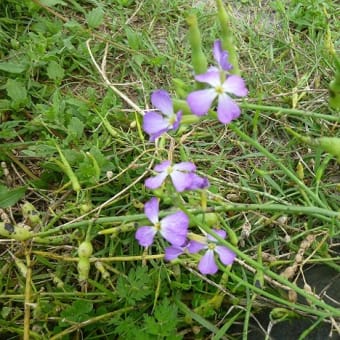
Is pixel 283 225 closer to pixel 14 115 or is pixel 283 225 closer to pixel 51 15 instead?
pixel 14 115

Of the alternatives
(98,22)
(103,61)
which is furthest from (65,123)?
(98,22)

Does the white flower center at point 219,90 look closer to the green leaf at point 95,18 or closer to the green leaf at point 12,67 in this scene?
the green leaf at point 12,67

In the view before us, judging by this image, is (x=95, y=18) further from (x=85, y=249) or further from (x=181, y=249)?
(x=181, y=249)

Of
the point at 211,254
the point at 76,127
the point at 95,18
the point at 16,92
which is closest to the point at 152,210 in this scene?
the point at 211,254

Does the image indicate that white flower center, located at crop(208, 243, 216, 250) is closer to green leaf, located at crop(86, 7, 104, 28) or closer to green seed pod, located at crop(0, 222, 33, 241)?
green seed pod, located at crop(0, 222, 33, 241)

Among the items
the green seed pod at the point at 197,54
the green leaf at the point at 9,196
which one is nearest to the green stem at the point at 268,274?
the green seed pod at the point at 197,54

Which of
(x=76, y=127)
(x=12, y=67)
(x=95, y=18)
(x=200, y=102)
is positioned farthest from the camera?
(x=95, y=18)
